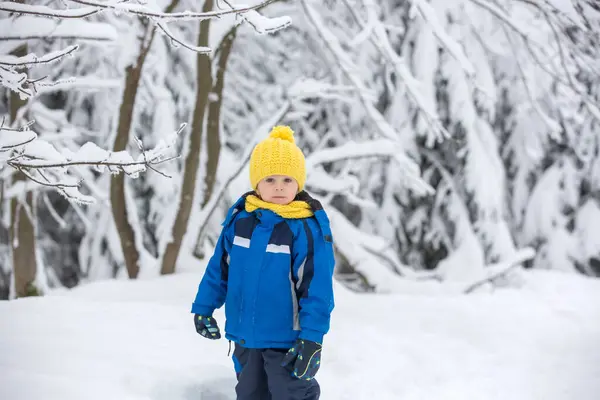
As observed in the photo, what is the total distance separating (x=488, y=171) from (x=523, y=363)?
292 centimetres

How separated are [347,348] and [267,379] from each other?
Answer: 1.10 meters

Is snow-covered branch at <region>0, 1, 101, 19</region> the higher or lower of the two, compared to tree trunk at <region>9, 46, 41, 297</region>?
higher

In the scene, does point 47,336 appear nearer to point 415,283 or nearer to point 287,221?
point 287,221

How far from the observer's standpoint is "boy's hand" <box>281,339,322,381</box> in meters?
1.99

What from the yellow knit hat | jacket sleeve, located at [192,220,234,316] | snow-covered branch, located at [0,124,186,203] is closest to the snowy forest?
snow-covered branch, located at [0,124,186,203]

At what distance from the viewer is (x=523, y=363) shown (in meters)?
3.41

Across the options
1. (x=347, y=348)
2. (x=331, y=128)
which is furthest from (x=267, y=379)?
(x=331, y=128)

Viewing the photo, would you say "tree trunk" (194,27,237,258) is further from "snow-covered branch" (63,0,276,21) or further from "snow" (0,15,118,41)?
"snow-covered branch" (63,0,276,21)

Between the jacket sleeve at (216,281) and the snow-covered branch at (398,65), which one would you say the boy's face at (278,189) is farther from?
the snow-covered branch at (398,65)

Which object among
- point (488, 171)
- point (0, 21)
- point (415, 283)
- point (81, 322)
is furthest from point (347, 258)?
point (0, 21)

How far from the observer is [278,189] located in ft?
7.14

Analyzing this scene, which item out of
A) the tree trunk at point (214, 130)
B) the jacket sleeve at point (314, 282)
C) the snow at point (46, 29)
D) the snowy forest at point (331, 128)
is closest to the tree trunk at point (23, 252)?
the snowy forest at point (331, 128)

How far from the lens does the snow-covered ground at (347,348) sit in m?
2.33

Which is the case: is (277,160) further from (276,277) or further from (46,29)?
(46,29)
